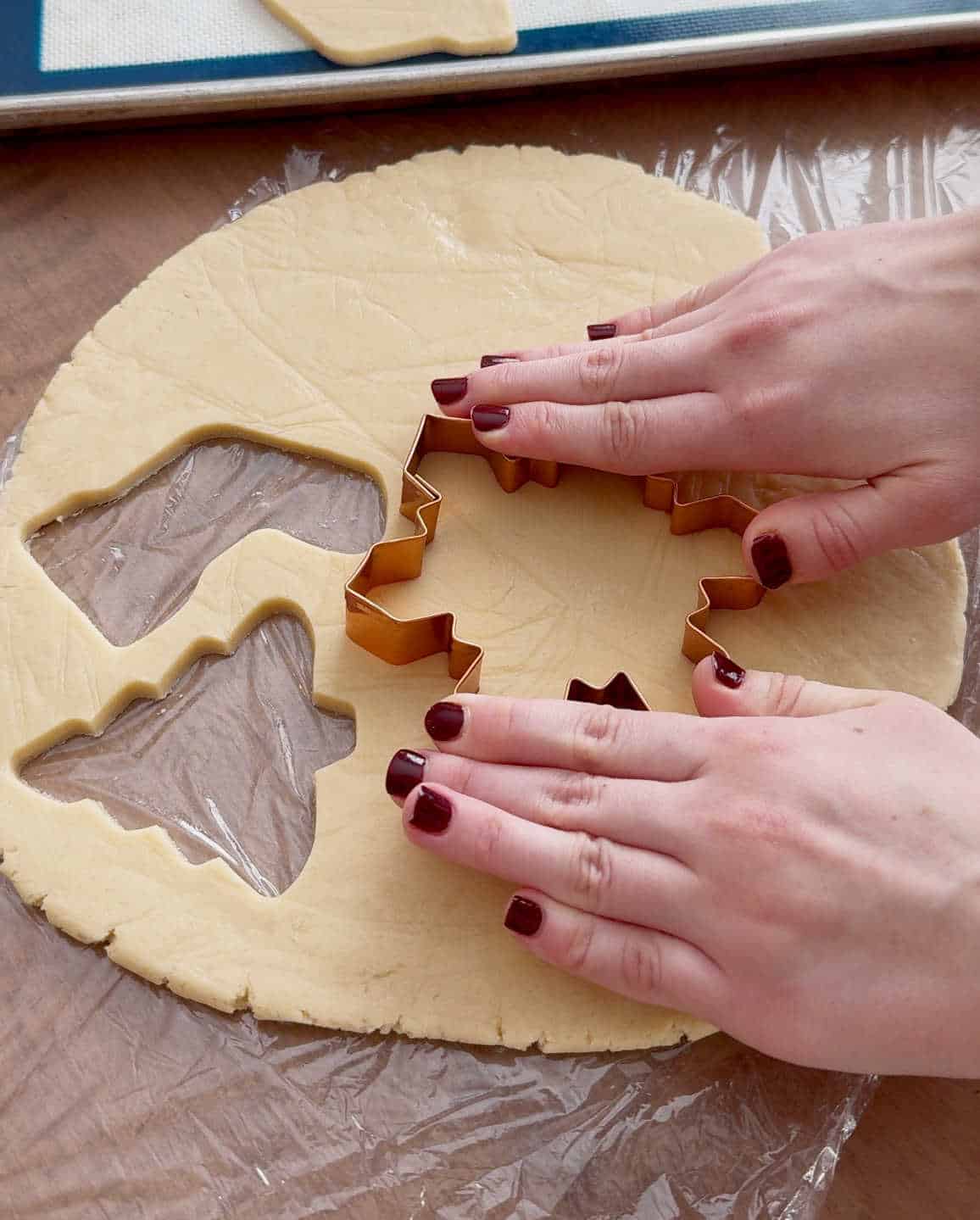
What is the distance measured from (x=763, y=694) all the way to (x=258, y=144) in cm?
116

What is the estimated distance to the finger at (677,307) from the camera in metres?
1.35

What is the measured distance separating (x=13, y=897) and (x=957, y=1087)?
957mm

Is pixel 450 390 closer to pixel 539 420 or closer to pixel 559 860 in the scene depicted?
pixel 539 420

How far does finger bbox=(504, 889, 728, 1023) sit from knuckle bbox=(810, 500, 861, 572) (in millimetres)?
435

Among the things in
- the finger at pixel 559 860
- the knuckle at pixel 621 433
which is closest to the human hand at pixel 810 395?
the knuckle at pixel 621 433

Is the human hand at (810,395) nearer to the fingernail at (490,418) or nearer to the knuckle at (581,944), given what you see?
the fingernail at (490,418)

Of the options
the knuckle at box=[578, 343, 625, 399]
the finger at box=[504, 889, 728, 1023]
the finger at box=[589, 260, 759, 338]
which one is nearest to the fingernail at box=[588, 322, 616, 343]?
the finger at box=[589, 260, 759, 338]

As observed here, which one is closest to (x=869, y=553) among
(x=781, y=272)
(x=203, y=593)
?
(x=781, y=272)

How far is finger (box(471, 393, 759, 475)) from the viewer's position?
4.08 ft

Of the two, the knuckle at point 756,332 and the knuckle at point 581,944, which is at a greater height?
the knuckle at point 756,332

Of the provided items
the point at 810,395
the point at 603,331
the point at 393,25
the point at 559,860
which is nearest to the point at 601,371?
the point at 603,331

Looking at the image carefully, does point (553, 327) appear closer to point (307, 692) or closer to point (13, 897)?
point (307, 692)

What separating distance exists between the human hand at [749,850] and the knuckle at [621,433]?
10.8 inches

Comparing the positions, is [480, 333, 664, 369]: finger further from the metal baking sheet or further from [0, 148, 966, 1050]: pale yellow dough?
the metal baking sheet
